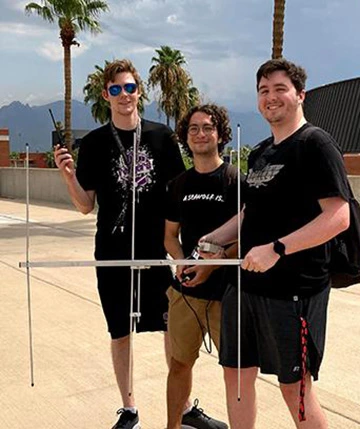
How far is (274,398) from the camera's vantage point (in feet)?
12.5

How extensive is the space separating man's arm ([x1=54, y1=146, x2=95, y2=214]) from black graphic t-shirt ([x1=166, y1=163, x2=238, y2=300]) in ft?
1.86

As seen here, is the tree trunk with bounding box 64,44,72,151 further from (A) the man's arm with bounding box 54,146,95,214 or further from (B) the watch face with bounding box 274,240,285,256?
(B) the watch face with bounding box 274,240,285,256

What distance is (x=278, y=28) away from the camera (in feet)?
39.0

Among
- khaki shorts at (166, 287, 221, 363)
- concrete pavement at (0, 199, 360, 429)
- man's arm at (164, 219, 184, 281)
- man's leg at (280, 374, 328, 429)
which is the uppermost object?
man's arm at (164, 219, 184, 281)

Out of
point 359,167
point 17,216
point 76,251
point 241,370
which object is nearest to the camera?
point 241,370

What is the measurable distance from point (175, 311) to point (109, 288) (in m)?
0.45

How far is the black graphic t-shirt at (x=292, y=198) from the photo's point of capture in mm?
2301

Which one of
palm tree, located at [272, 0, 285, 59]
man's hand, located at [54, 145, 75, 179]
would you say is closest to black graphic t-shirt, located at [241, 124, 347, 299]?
man's hand, located at [54, 145, 75, 179]

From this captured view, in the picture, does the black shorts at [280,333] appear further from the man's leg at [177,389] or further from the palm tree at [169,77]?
the palm tree at [169,77]

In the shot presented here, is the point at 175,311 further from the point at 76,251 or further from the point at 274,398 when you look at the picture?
the point at 76,251

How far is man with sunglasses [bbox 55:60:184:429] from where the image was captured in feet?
10.8

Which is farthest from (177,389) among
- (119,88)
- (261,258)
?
(119,88)

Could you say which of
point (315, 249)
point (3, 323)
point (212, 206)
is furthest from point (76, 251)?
point (315, 249)

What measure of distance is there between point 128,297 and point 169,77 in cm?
4789
